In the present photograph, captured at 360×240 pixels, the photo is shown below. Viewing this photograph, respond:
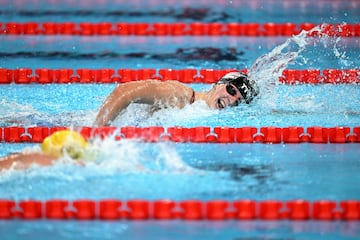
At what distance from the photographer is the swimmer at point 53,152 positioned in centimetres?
445

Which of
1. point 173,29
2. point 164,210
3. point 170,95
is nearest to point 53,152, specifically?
point 164,210

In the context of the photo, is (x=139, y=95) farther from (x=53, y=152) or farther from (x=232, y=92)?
(x=53, y=152)

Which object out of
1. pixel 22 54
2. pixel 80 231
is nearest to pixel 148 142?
pixel 80 231

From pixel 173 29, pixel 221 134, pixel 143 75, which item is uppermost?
pixel 173 29

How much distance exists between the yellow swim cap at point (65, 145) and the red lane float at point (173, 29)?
12.2 ft

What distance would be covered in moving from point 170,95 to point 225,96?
348 millimetres

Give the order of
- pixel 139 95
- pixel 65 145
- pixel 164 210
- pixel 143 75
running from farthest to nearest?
pixel 143 75 → pixel 139 95 → pixel 65 145 → pixel 164 210

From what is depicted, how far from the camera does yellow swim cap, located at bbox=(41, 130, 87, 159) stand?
445 cm

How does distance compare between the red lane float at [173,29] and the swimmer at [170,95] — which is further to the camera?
the red lane float at [173,29]

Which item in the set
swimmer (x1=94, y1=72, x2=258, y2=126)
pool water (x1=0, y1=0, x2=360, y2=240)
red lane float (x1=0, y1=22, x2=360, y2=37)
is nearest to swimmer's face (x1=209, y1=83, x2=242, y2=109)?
swimmer (x1=94, y1=72, x2=258, y2=126)

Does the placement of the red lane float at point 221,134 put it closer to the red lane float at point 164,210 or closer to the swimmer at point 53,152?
the swimmer at point 53,152

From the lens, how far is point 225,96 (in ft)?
18.2

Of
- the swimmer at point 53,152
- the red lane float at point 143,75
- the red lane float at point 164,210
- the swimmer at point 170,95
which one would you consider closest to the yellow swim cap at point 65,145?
the swimmer at point 53,152

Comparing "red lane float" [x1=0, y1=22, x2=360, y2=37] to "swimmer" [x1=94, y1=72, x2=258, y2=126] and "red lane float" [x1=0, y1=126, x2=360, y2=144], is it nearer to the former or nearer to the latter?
"swimmer" [x1=94, y1=72, x2=258, y2=126]
